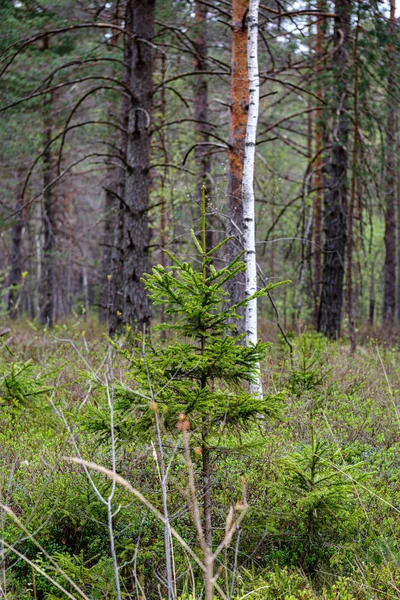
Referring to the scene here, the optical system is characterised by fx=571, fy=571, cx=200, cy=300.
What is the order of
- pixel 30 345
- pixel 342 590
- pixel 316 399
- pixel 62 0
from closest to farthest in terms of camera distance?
pixel 342 590 → pixel 316 399 → pixel 62 0 → pixel 30 345

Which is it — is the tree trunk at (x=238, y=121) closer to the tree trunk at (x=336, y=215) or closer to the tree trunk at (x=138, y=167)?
the tree trunk at (x=138, y=167)

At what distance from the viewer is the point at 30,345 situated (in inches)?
389

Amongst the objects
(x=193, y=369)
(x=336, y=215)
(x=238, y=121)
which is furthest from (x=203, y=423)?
(x=336, y=215)

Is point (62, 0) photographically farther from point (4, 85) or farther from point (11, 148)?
point (11, 148)

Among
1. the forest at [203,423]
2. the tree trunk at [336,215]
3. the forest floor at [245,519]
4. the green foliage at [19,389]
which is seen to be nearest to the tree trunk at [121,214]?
the forest at [203,423]

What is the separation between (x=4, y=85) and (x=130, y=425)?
28.3ft

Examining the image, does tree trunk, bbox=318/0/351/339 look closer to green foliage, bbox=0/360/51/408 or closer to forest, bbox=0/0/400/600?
forest, bbox=0/0/400/600

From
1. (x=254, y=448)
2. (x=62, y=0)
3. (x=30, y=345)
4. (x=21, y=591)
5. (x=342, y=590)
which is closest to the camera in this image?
(x=342, y=590)

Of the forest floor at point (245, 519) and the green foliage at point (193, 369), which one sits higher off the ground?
the green foliage at point (193, 369)

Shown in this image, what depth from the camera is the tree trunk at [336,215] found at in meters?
9.77

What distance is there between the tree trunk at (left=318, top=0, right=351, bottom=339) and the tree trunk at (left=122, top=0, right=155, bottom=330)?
3.15 m

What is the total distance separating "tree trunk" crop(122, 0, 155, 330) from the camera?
8703mm

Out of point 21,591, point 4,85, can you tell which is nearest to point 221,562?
point 21,591

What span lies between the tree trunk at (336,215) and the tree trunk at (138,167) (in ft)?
10.3
